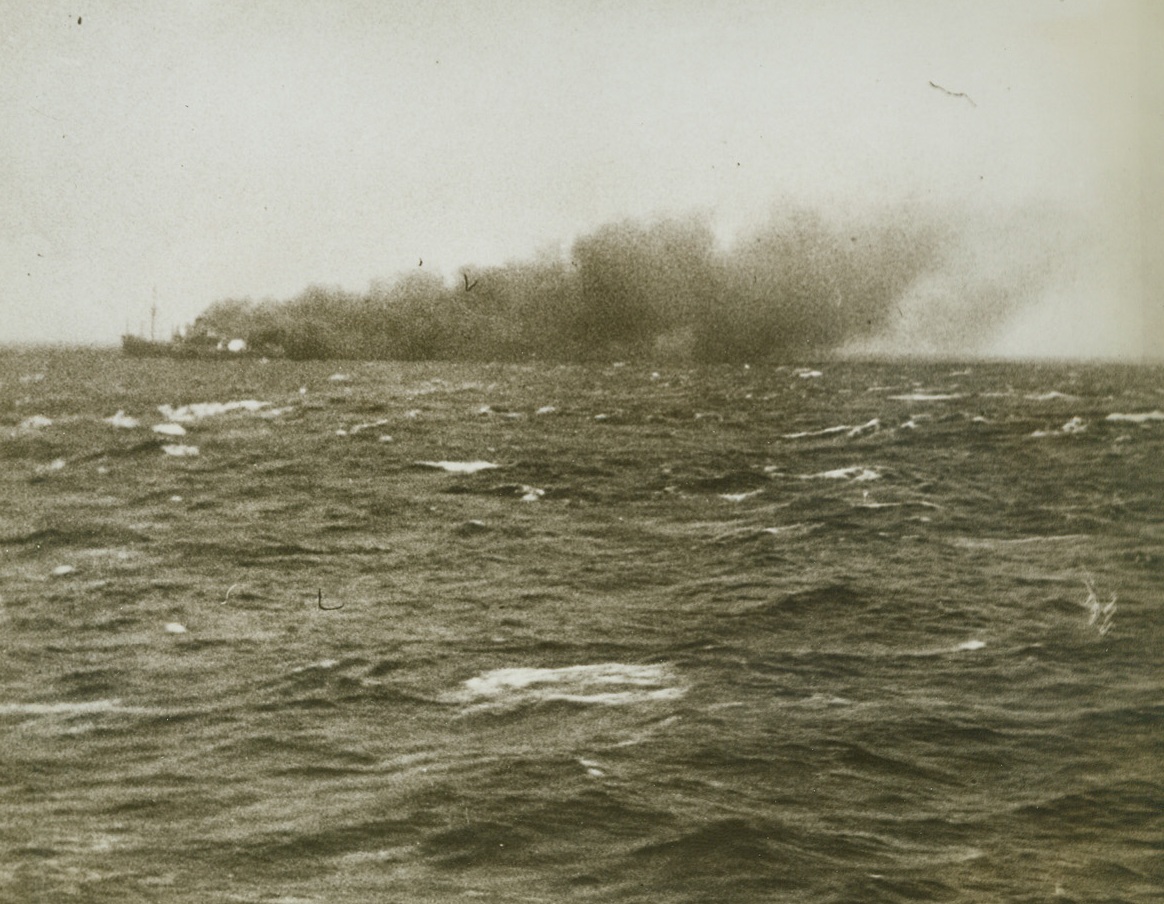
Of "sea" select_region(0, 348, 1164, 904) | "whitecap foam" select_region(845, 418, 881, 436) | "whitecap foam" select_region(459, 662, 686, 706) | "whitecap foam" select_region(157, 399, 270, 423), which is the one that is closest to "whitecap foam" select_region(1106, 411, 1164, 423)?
"sea" select_region(0, 348, 1164, 904)

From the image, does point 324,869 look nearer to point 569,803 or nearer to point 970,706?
point 569,803

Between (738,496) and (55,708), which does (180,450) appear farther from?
(738,496)

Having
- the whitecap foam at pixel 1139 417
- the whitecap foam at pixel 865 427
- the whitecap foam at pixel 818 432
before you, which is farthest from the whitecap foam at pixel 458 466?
the whitecap foam at pixel 1139 417

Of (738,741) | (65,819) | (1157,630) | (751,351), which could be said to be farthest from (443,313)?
(1157,630)

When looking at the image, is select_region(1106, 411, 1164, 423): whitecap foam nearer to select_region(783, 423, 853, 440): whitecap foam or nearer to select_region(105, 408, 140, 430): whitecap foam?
select_region(783, 423, 853, 440): whitecap foam

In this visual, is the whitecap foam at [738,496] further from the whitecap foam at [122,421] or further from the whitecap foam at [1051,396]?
the whitecap foam at [122,421]
